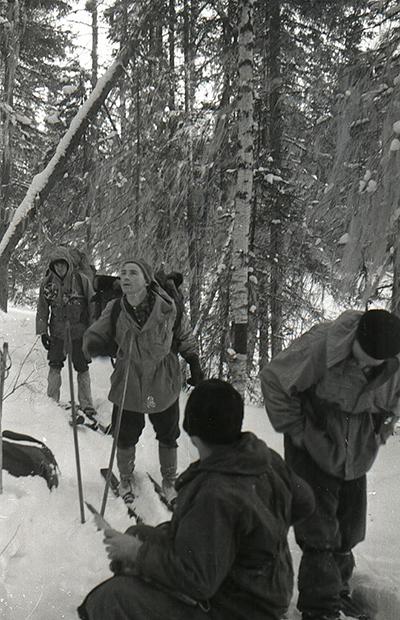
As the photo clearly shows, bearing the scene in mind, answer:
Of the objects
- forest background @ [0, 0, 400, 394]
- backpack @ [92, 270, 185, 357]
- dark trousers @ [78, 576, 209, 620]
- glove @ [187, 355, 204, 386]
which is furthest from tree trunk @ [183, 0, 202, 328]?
dark trousers @ [78, 576, 209, 620]

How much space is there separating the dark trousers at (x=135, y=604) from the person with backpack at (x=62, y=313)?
4553mm

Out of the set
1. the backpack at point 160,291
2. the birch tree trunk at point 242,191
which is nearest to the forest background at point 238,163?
the birch tree trunk at point 242,191

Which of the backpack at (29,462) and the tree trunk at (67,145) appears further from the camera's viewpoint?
the tree trunk at (67,145)

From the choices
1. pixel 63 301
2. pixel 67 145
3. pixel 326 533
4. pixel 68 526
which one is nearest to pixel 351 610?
pixel 326 533

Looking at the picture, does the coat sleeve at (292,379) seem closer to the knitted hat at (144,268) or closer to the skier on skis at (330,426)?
the skier on skis at (330,426)

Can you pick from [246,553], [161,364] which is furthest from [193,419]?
[161,364]

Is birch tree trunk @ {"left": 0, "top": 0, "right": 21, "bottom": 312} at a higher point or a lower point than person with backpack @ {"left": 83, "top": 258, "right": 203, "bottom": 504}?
higher

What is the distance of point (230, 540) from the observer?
195 centimetres

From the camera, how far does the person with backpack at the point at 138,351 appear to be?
4.26 m

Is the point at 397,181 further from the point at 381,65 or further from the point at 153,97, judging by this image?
the point at 153,97

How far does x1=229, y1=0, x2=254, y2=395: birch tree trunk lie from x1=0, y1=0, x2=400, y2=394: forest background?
0.02 metres

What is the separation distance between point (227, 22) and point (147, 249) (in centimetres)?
400

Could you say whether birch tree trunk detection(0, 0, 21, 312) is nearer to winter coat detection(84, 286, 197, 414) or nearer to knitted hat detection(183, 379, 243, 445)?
winter coat detection(84, 286, 197, 414)

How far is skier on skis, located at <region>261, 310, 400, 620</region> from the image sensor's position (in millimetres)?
2934
